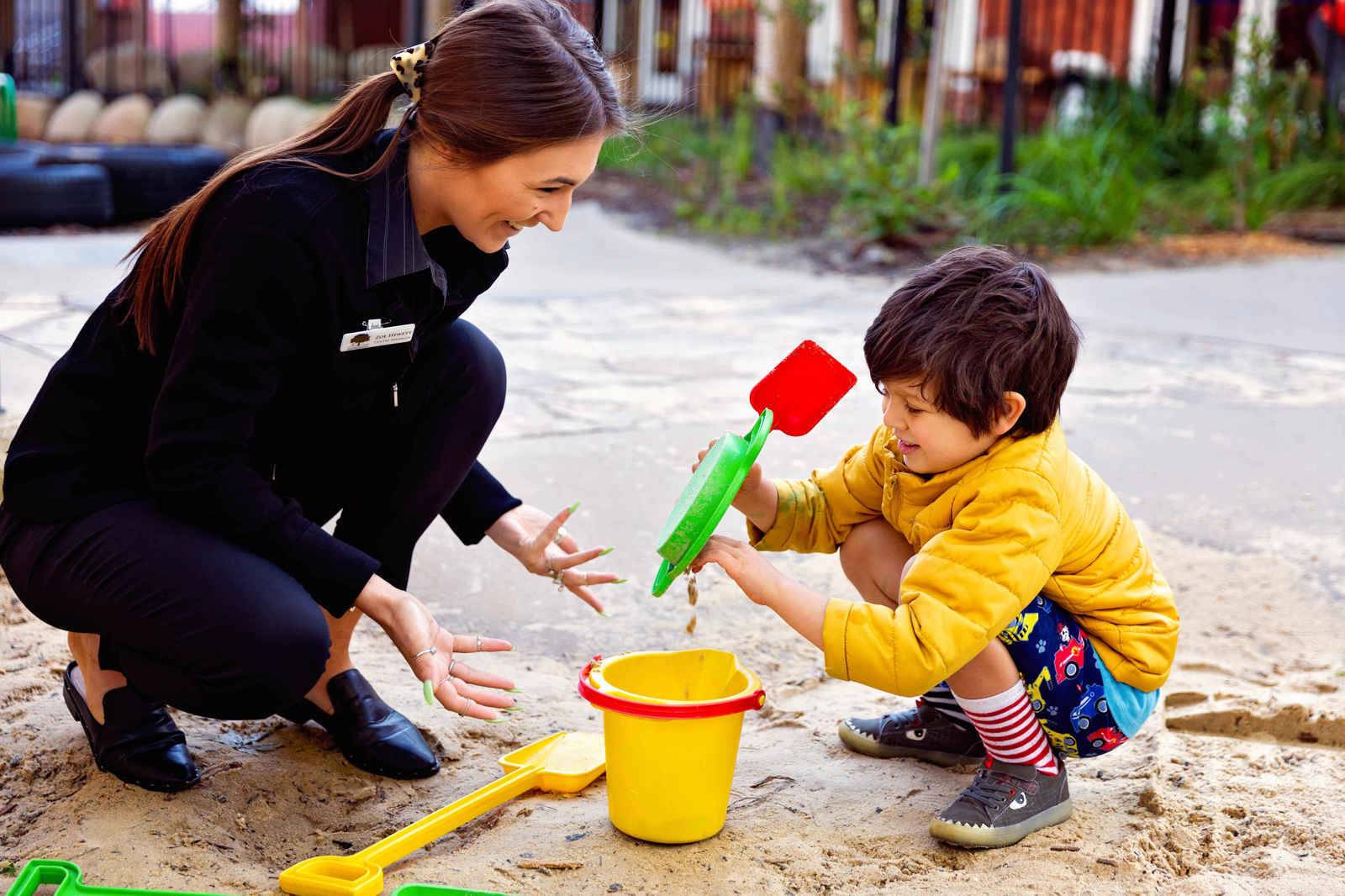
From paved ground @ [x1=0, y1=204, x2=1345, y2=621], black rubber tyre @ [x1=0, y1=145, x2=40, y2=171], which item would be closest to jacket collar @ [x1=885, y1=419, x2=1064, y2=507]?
paved ground @ [x1=0, y1=204, x2=1345, y2=621]

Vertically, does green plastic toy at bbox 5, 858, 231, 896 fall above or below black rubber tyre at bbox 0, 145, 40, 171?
below

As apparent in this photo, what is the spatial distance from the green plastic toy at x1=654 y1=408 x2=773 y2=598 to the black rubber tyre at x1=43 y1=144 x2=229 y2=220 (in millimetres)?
6469

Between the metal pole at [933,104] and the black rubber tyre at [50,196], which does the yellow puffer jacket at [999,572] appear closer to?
the metal pole at [933,104]

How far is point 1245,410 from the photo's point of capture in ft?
13.0

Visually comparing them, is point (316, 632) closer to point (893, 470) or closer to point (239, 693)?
point (239, 693)

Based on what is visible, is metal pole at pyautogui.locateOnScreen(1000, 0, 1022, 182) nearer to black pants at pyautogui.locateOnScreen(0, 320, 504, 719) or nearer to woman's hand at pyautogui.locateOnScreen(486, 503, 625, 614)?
woman's hand at pyautogui.locateOnScreen(486, 503, 625, 614)

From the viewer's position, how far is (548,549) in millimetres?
2096

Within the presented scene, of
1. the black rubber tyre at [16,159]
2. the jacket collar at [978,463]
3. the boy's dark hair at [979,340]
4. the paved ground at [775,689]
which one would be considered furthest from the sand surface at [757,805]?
the black rubber tyre at [16,159]

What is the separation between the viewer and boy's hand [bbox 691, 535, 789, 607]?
5.63 feet

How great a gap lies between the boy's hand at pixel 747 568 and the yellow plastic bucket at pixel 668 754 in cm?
12

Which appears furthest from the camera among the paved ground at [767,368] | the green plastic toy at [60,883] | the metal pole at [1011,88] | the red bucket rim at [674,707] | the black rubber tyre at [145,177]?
the black rubber tyre at [145,177]

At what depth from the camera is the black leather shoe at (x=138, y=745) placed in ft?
5.97

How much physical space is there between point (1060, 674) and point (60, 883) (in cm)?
123

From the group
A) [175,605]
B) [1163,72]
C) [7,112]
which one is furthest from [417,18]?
[175,605]
